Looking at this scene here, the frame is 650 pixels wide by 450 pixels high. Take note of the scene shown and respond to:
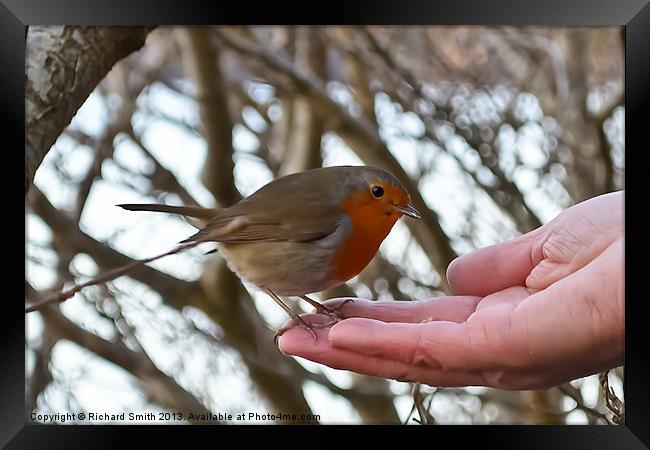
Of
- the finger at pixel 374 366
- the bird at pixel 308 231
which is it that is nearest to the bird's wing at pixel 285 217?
the bird at pixel 308 231

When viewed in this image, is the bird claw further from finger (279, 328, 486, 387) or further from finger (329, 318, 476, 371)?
finger (329, 318, 476, 371)

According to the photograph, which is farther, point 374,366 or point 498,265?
point 498,265

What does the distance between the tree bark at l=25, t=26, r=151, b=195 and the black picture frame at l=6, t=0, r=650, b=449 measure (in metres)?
0.02

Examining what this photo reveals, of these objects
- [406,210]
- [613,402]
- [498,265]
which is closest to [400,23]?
[406,210]

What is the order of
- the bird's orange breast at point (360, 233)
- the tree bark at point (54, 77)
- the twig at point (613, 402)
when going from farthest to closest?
the bird's orange breast at point (360, 233), the twig at point (613, 402), the tree bark at point (54, 77)

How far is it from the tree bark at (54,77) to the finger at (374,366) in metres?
0.61

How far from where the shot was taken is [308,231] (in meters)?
1.72

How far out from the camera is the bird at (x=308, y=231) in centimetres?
170

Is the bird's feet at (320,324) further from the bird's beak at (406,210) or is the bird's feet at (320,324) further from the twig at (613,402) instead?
the twig at (613,402)

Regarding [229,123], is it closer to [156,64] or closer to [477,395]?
[156,64]

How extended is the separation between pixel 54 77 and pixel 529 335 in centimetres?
99

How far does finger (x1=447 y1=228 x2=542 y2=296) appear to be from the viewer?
68.1 inches

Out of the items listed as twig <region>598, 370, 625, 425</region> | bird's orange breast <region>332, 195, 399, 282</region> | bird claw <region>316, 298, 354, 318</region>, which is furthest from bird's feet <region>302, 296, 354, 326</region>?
twig <region>598, 370, 625, 425</region>

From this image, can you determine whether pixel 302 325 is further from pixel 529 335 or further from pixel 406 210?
pixel 529 335
